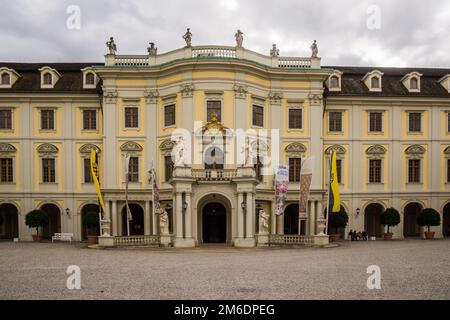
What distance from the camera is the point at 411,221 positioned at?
4559 centimetres

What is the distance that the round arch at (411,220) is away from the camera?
44812mm

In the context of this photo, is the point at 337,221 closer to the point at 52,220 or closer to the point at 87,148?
the point at 87,148

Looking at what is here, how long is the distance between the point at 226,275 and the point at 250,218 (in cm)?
1457

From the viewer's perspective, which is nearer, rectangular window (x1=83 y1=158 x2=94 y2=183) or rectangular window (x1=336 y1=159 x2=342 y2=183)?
rectangular window (x1=83 y1=158 x2=94 y2=183)

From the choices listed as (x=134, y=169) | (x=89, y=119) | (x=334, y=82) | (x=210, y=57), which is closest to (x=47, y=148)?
(x=89, y=119)

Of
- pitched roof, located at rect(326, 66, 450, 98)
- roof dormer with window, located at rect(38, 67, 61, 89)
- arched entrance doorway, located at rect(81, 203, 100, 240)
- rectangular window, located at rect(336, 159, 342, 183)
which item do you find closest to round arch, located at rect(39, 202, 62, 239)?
arched entrance doorway, located at rect(81, 203, 100, 240)

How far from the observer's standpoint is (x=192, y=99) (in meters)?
36.8

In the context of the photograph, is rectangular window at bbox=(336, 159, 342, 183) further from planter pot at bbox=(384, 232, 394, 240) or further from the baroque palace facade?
planter pot at bbox=(384, 232, 394, 240)

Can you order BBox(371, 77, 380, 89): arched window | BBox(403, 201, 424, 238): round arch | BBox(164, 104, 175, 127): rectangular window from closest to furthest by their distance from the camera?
BBox(164, 104, 175, 127): rectangular window, BBox(371, 77, 380, 89): arched window, BBox(403, 201, 424, 238): round arch

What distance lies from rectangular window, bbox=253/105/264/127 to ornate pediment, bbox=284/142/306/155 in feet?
10.0

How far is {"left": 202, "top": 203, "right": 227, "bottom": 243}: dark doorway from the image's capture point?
122 ft

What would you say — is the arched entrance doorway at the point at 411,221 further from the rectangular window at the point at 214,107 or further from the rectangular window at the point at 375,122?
the rectangular window at the point at 214,107

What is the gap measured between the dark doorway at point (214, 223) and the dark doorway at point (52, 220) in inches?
553
